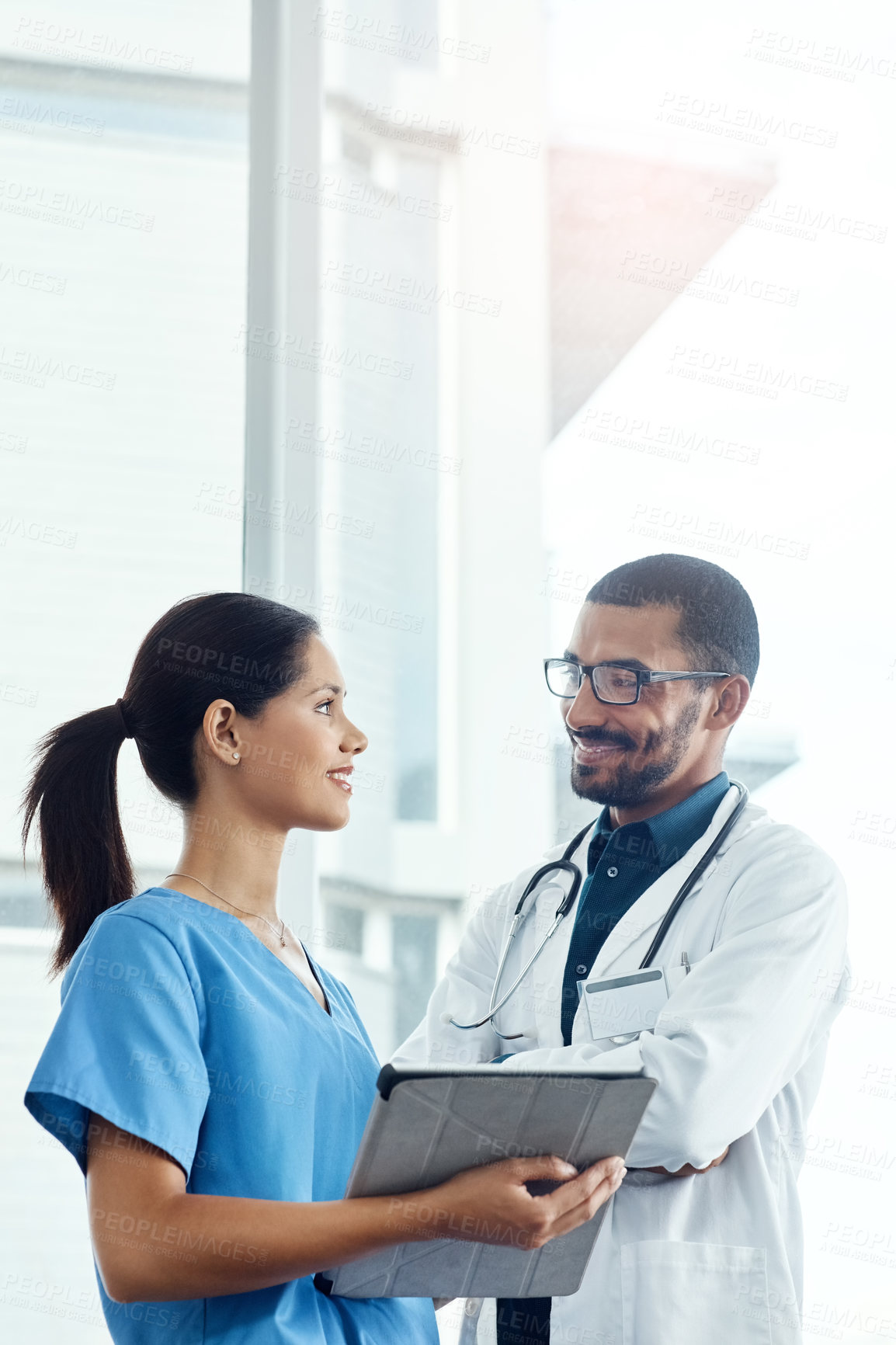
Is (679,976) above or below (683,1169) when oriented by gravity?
above

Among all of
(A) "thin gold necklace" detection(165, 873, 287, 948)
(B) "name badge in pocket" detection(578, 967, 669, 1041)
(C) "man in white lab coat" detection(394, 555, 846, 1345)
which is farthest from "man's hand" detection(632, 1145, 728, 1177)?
(A) "thin gold necklace" detection(165, 873, 287, 948)

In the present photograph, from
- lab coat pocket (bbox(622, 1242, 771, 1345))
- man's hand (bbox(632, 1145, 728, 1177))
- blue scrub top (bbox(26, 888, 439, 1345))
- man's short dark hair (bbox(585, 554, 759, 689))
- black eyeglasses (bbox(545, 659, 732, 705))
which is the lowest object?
lab coat pocket (bbox(622, 1242, 771, 1345))

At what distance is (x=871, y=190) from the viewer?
2404 mm

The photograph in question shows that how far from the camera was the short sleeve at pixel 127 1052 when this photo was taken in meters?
1.11

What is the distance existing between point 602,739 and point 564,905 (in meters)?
0.25

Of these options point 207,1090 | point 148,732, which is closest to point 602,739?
point 148,732

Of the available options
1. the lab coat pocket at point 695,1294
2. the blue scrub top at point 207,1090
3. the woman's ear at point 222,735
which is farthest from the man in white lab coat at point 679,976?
the woman's ear at point 222,735

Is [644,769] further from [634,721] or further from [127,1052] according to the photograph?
[127,1052]

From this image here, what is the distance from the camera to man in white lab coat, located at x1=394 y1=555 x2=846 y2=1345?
4.33 ft

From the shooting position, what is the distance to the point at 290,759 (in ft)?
4.59

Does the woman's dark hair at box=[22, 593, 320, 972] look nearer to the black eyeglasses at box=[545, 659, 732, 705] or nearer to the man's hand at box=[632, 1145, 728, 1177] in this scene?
the black eyeglasses at box=[545, 659, 732, 705]

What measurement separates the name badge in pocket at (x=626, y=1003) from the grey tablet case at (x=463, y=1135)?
260mm

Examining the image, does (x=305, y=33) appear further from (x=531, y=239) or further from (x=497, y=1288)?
(x=497, y=1288)

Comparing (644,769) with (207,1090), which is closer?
(207,1090)
